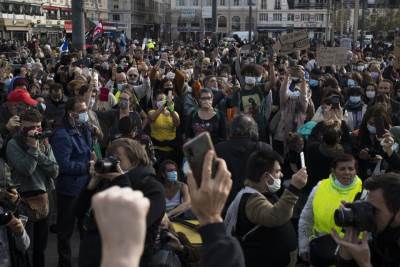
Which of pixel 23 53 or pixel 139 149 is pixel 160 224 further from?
pixel 23 53

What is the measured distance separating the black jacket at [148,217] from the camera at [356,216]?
3.82ft

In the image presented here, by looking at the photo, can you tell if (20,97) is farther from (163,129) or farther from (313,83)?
(313,83)

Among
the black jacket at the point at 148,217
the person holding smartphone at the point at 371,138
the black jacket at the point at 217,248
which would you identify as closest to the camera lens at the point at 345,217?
the black jacket at the point at 217,248

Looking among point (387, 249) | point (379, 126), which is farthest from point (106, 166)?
point (379, 126)

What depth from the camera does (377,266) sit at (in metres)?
2.93

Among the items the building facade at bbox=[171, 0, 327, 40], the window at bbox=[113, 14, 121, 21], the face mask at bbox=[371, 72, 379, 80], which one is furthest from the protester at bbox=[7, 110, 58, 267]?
the window at bbox=[113, 14, 121, 21]

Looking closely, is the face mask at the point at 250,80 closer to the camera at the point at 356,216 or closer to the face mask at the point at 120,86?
the face mask at the point at 120,86

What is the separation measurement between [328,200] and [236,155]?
3.19 feet

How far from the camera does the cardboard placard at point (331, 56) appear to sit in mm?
12383

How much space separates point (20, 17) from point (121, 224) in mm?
59164

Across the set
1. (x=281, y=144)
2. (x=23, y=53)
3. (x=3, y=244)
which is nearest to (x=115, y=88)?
(x=281, y=144)

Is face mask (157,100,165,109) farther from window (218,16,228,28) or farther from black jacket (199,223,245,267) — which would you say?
window (218,16,228,28)

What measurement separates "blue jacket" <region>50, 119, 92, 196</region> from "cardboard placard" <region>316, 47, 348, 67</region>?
26.3 ft

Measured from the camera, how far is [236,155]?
4.91 m
